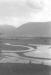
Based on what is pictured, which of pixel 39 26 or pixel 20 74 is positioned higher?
pixel 39 26

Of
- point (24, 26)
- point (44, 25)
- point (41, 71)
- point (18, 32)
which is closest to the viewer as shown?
point (41, 71)

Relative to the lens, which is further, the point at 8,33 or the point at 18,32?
the point at 18,32

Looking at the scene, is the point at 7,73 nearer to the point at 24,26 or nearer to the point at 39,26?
the point at 24,26

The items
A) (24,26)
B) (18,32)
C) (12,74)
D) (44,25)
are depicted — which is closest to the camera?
(12,74)

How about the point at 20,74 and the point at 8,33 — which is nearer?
the point at 20,74

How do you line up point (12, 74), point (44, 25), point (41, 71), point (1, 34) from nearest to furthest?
1. point (12, 74)
2. point (41, 71)
3. point (1, 34)
4. point (44, 25)

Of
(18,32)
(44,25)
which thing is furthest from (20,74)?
(44,25)

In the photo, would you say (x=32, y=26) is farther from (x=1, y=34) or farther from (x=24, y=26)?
(x=1, y=34)

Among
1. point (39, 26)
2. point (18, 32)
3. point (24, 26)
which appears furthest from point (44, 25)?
point (18, 32)

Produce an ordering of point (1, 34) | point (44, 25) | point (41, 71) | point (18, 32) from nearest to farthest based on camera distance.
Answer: point (41, 71) → point (1, 34) → point (18, 32) → point (44, 25)
